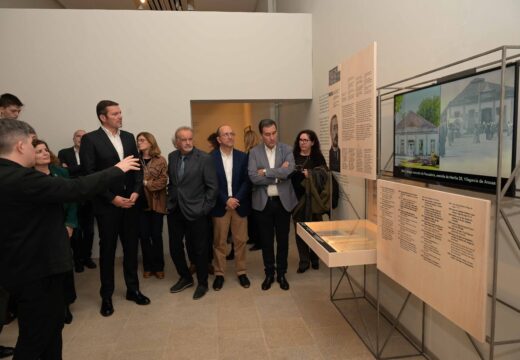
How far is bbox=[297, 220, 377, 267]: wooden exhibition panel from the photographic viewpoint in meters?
2.40

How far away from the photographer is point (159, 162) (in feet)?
12.8

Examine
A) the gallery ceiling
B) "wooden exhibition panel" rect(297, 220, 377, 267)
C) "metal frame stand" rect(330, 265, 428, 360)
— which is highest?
the gallery ceiling

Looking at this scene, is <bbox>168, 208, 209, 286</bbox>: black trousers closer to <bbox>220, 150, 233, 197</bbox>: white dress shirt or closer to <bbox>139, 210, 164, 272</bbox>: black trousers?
<bbox>220, 150, 233, 197</bbox>: white dress shirt

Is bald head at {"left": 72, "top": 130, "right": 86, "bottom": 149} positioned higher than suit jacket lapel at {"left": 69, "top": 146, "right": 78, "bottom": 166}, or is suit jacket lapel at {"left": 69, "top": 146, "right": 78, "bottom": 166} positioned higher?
bald head at {"left": 72, "top": 130, "right": 86, "bottom": 149}

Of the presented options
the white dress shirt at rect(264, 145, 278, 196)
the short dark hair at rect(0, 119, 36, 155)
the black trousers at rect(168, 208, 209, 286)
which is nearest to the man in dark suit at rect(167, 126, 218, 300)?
the black trousers at rect(168, 208, 209, 286)

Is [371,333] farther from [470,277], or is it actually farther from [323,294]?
[470,277]

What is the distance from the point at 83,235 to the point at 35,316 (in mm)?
2995

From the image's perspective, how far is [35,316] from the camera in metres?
1.81

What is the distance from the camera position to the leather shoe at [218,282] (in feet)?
12.1

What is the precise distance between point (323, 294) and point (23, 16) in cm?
484

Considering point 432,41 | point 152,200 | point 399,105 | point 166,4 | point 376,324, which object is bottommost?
point 376,324

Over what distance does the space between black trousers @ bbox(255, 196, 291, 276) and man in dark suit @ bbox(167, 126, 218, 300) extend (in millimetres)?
535

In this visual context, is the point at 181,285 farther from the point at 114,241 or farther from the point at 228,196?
the point at 228,196

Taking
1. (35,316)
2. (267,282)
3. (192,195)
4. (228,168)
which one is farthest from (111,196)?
(267,282)
